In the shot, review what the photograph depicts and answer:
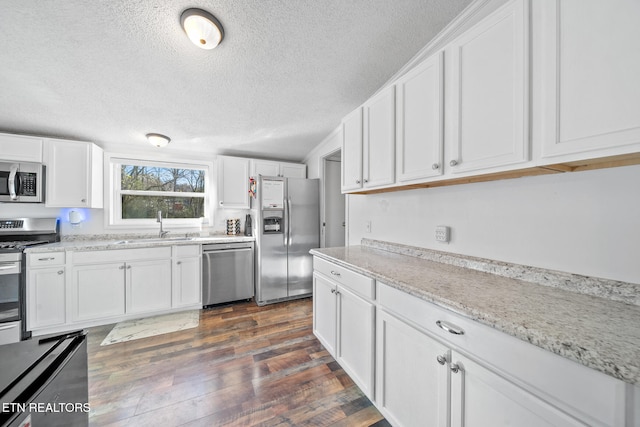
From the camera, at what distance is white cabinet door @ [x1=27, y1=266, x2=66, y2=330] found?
2.28 meters

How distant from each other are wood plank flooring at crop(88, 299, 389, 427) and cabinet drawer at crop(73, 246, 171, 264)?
75 centimetres

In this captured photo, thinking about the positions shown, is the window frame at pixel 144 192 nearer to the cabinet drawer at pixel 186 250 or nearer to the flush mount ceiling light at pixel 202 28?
the cabinet drawer at pixel 186 250

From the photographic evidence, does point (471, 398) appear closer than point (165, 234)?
Yes

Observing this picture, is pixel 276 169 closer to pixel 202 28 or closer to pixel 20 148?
pixel 202 28

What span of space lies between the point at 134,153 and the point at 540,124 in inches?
167

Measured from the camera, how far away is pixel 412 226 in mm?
1893

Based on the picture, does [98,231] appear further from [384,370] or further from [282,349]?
[384,370]

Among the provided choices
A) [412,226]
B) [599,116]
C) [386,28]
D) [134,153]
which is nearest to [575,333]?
[599,116]

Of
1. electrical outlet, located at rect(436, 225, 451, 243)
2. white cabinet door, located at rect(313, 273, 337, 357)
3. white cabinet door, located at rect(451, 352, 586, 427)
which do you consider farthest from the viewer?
white cabinet door, located at rect(313, 273, 337, 357)

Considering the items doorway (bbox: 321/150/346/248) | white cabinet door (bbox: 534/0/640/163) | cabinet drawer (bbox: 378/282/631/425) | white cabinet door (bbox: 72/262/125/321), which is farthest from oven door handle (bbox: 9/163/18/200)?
white cabinet door (bbox: 534/0/640/163)

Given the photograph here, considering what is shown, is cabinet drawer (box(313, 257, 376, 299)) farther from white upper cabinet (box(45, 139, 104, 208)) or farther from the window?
white upper cabinet (box(45, 139, 104, 208))

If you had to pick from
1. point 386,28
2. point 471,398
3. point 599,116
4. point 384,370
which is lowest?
point 384,370

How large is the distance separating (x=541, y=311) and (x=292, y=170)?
11.5 feet

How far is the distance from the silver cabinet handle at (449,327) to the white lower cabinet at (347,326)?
48 centimetres
